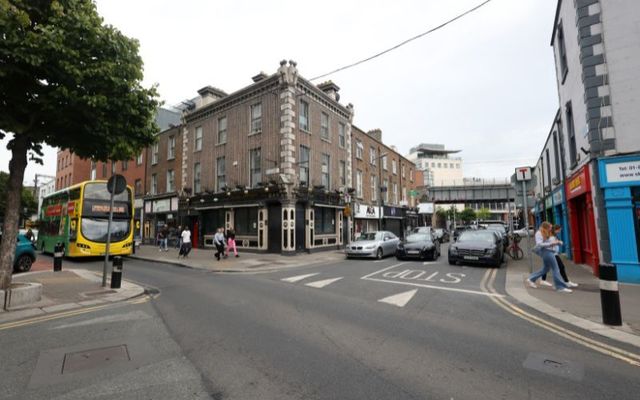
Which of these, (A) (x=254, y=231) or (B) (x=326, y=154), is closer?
(A) (x=254, y=231)

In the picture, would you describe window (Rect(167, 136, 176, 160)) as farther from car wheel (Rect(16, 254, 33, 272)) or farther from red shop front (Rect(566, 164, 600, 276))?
red shop front (Rect(566, 164, 600, 276))

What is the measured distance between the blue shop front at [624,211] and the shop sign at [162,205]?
2648cm

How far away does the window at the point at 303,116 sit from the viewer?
19984 millimetres

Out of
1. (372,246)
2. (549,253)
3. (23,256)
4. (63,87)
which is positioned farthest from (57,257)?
(549,253)

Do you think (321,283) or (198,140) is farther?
(198,140)

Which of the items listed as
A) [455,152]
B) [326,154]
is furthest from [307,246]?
[455,152]

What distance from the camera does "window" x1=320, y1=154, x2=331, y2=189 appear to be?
2176 centimetres

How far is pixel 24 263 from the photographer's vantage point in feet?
40.3

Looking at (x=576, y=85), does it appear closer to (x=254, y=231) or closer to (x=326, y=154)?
(x=326, y=154)

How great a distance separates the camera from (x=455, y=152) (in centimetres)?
13925

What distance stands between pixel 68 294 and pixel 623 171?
50.6ft

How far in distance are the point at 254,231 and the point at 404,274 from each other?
1123 cm

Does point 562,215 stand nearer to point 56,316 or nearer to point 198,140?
point 56,316

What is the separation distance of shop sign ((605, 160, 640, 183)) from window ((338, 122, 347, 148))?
16.4 metres
